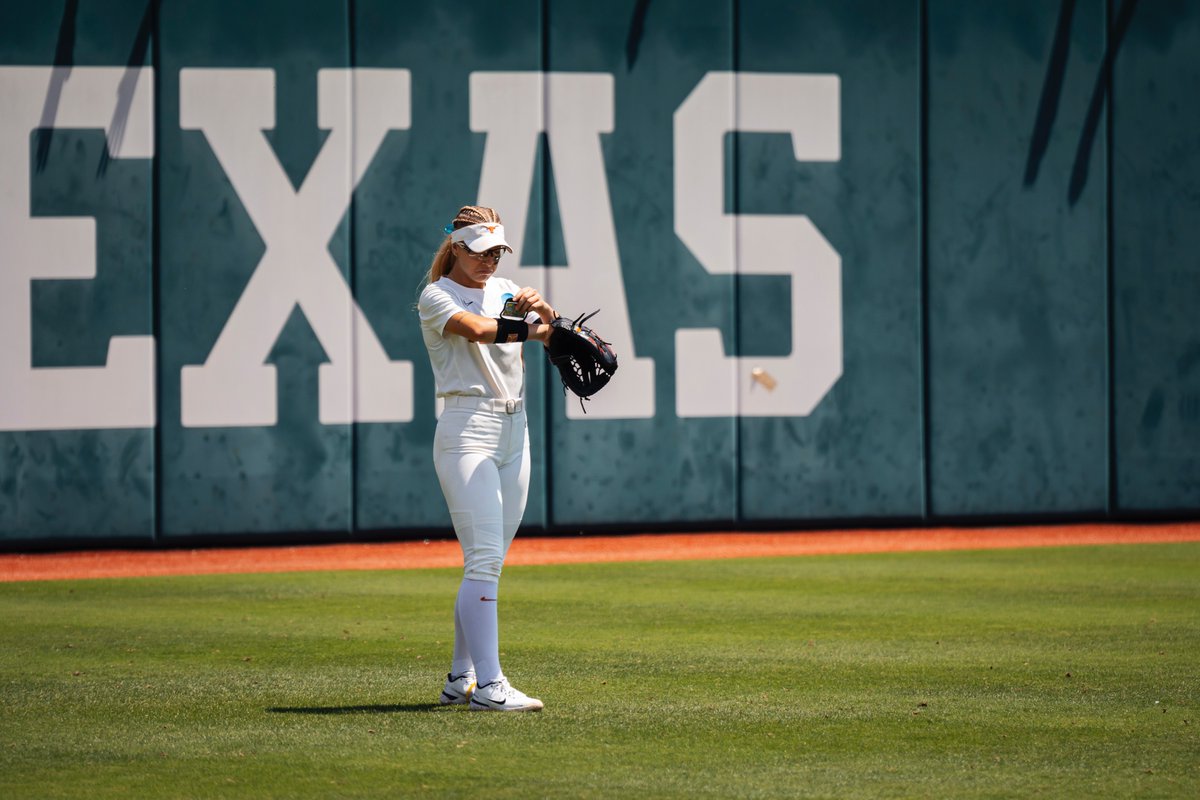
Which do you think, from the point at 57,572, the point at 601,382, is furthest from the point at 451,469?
the point at 57,572

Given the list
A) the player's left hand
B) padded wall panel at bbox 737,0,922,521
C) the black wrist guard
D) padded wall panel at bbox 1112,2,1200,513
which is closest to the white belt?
the black wrist guard

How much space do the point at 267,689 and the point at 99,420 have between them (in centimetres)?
807

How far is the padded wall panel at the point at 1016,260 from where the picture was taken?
54.7 feet

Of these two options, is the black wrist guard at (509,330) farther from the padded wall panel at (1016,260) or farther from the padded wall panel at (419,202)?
the padded wall panel at (1016,260)

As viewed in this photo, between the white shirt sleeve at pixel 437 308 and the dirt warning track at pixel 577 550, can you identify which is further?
the dirt warning track at pixel 577 550

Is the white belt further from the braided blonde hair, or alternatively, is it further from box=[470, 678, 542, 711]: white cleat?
box=[470, 678, 542, 711]: white cleat

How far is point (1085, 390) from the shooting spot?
16969mm

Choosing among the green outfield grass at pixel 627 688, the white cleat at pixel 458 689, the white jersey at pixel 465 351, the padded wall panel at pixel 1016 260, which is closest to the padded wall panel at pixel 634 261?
the padded wall panel at pixel 1016 260

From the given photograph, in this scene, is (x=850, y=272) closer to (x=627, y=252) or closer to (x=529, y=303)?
(x=627, y=252)

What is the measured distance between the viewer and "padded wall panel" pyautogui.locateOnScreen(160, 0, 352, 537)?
1505 cm

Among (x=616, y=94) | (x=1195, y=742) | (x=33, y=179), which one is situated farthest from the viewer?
(x=616, y=94)

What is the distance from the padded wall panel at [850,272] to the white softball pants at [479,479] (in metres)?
9.56

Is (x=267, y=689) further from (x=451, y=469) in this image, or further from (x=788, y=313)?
(x=788, y=313)

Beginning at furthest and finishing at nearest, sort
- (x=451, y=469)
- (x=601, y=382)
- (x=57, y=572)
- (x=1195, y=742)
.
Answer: (x=57, y=572), (x=601, y=382), (x=451, y=469), (x=1195, y=742)
